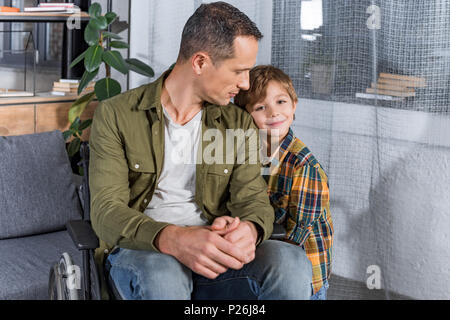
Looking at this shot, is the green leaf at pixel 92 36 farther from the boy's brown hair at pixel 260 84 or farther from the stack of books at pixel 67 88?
the boy's brown hair at pixel 260 84

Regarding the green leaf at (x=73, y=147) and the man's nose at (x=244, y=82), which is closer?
the man's nose at (x=244, y=82)

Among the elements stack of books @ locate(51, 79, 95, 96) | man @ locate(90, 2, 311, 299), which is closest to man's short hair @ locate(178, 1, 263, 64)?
man @ locate(90, 2, 311, 299)

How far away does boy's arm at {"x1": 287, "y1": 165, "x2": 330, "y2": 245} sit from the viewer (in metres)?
1.63

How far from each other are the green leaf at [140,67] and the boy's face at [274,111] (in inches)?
51.4

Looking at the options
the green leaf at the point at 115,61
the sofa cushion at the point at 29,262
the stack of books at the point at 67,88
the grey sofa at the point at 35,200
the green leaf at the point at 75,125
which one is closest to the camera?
the sofa cushion at the point at 29,262

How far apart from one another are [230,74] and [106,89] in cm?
153

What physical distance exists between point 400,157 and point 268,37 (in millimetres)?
737

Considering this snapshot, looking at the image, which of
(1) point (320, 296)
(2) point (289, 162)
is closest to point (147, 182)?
(2) point (289, 162)

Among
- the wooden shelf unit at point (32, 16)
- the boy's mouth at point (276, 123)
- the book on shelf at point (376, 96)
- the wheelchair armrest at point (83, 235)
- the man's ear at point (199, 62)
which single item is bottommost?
the wheelchair armrest at point (83, 235)

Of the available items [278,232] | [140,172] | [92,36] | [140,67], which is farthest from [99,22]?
[278,232]

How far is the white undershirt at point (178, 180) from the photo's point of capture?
5.19 ft

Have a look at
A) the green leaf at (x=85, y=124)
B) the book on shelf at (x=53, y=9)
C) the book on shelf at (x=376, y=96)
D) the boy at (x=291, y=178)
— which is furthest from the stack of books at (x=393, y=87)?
the book on shelf at (x=53, y=9)

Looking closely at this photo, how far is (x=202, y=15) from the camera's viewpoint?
1.54 m
